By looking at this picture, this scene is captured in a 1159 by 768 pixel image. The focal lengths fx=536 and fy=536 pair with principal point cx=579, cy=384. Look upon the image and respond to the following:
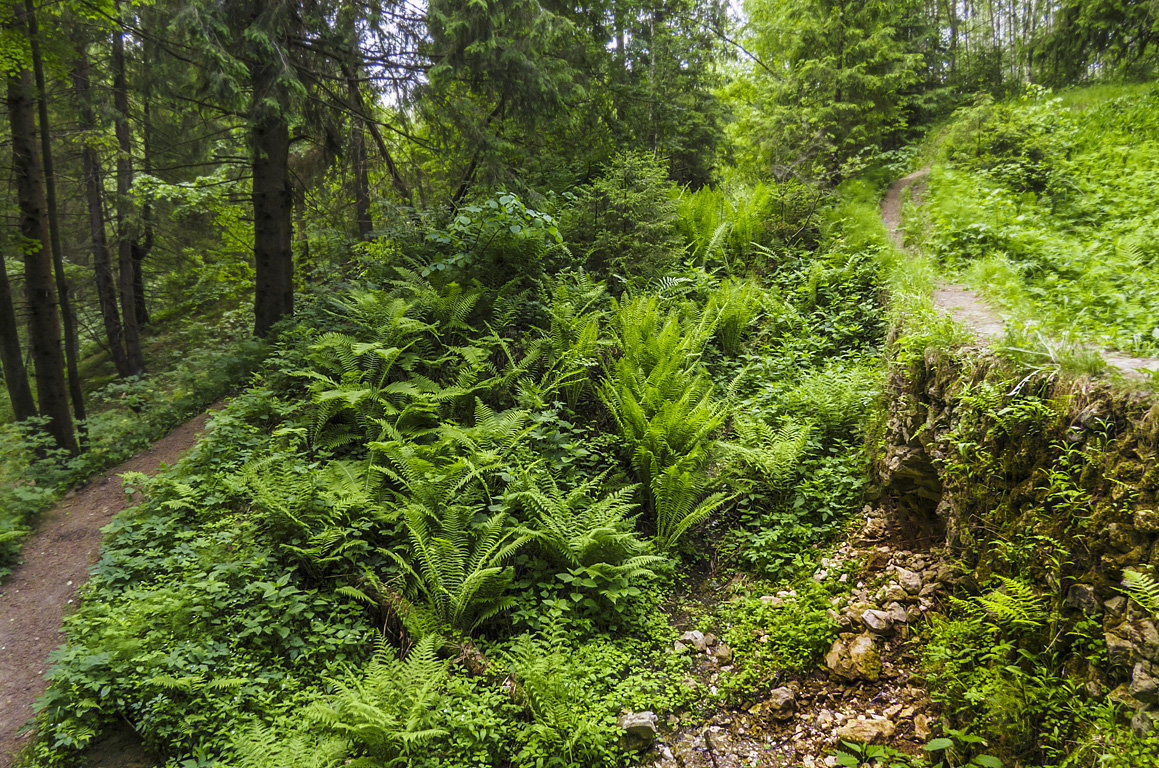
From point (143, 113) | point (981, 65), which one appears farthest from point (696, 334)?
point (143, 113)

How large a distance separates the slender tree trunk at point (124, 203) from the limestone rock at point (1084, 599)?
13187 millimetres

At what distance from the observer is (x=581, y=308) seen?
635cm

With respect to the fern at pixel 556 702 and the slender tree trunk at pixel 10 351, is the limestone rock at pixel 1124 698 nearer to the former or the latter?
the fern at pixel 556 702

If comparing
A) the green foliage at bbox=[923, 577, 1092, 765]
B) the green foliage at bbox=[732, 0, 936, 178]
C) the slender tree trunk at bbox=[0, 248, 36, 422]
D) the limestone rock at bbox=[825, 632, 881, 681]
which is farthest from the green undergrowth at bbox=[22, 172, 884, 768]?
the green foliage at bbox=[732, 0, 936, 178]

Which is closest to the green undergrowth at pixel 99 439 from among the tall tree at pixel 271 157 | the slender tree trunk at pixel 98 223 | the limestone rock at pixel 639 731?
the tall tree at pixel 271 157

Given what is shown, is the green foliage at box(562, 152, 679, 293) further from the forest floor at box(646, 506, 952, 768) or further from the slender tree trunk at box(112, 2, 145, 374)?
the slender tree trunk at box(112, 2, 145, 374)

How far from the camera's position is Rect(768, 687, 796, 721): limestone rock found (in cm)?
304

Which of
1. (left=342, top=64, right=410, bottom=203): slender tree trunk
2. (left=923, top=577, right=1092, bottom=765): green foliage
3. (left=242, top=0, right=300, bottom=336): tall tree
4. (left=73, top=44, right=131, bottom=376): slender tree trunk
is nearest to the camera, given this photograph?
(left=923, top=577, right=1092, bottom=765): green foliage

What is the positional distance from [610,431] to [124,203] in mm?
11121

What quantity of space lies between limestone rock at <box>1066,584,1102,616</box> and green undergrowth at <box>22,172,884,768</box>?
1.29 m

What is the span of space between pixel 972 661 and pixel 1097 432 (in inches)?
49.2

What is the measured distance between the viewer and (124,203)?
10406 mm

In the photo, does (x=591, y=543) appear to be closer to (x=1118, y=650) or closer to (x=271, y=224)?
(x=1118, y=650)

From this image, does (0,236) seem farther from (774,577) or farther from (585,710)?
(774,577)
